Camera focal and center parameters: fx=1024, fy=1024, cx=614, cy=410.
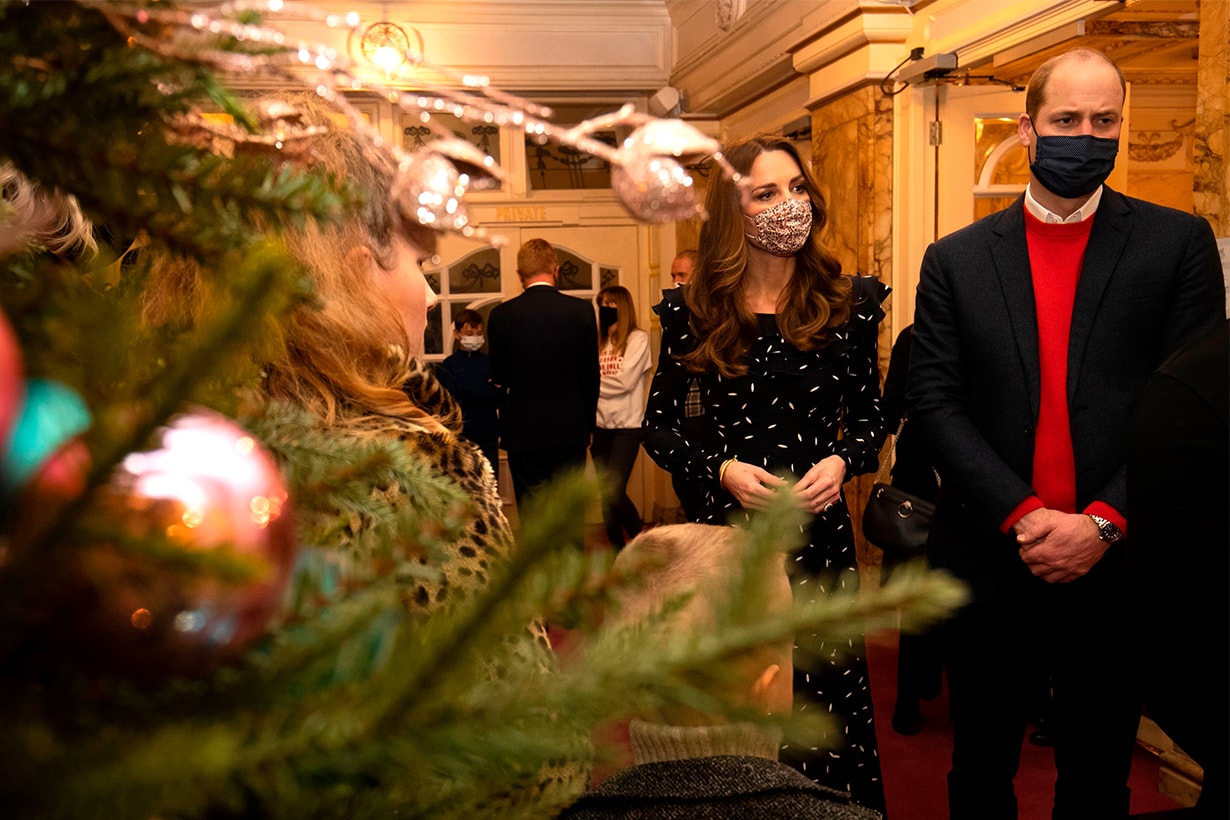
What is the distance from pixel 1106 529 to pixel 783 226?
0.94m

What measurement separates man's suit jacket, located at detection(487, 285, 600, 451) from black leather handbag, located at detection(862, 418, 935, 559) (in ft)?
8.74

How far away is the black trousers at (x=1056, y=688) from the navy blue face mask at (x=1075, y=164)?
2.56 ft

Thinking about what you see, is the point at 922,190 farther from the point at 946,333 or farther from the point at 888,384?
the point at 946,333

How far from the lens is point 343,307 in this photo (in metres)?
1.12

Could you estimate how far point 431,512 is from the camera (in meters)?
0.49

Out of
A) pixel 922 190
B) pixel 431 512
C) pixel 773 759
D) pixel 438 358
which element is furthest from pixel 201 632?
pixel 438 358

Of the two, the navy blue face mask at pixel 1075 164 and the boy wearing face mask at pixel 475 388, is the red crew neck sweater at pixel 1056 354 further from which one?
the boy wearing face mask at pixel 475 388

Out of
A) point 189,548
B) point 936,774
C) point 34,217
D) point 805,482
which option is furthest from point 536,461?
point 189,548

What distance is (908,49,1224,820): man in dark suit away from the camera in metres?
2.13

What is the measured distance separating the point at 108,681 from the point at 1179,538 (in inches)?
58.6

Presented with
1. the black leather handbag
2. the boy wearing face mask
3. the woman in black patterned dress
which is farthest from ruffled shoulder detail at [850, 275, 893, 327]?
the boy wearing face mask

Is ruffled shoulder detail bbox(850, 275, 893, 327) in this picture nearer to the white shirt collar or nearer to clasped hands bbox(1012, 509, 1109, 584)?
the white shirt collar

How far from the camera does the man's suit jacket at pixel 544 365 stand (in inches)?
218

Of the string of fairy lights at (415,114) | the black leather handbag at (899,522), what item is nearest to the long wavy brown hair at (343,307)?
the string of fairy lights at (415,114)
